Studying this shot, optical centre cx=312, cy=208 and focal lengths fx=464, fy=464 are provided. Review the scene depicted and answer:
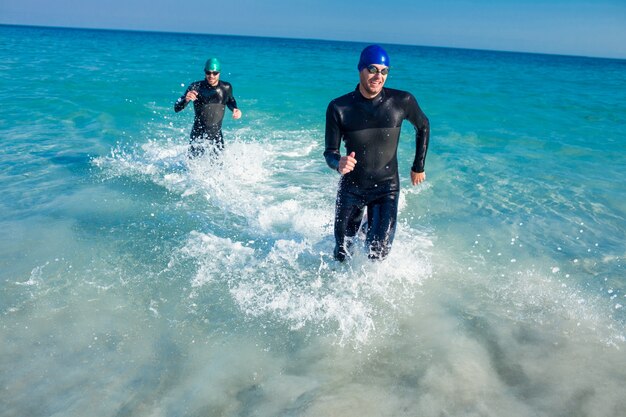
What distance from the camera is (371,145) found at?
14.7ft

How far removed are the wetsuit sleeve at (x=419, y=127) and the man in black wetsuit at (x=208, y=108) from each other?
4.42 meters

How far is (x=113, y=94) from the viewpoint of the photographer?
18.7 m

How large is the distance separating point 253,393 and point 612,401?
275cm

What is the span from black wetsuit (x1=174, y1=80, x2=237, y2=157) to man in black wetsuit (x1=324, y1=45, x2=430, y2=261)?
14.0 feet

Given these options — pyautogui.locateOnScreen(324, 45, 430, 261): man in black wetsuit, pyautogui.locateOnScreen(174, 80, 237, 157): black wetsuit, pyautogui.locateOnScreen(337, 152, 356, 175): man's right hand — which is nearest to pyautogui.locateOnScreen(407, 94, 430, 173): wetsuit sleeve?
pyautogui.locateOnScreen(324, 45, 430, 261): man in black wetsuit

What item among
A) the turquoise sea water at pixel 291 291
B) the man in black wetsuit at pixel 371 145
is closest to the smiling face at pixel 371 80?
the man in black wetsuit at pixel 371 145

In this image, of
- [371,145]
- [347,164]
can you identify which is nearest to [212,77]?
[371,145]

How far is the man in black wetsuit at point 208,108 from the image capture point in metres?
8.05

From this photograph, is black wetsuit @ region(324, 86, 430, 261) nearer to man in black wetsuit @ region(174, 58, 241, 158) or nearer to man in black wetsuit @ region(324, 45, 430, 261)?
man in black wetsuit @ region(324, 45, 430, 261)

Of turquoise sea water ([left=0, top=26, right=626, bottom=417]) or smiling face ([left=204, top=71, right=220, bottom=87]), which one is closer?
turquoise sea water ([left=0, top=26, right=626, bottom=417])

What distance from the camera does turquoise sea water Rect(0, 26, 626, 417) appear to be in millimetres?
3623

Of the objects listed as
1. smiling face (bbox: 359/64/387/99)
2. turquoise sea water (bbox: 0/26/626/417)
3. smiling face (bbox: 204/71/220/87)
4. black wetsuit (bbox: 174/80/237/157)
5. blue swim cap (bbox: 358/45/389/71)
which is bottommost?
turquoise sea water (bbox: 0/26/626/417)

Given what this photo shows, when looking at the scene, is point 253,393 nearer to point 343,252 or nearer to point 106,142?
point 343,252

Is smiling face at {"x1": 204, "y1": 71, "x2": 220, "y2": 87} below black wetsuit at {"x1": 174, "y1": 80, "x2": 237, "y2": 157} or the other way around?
the other way around
